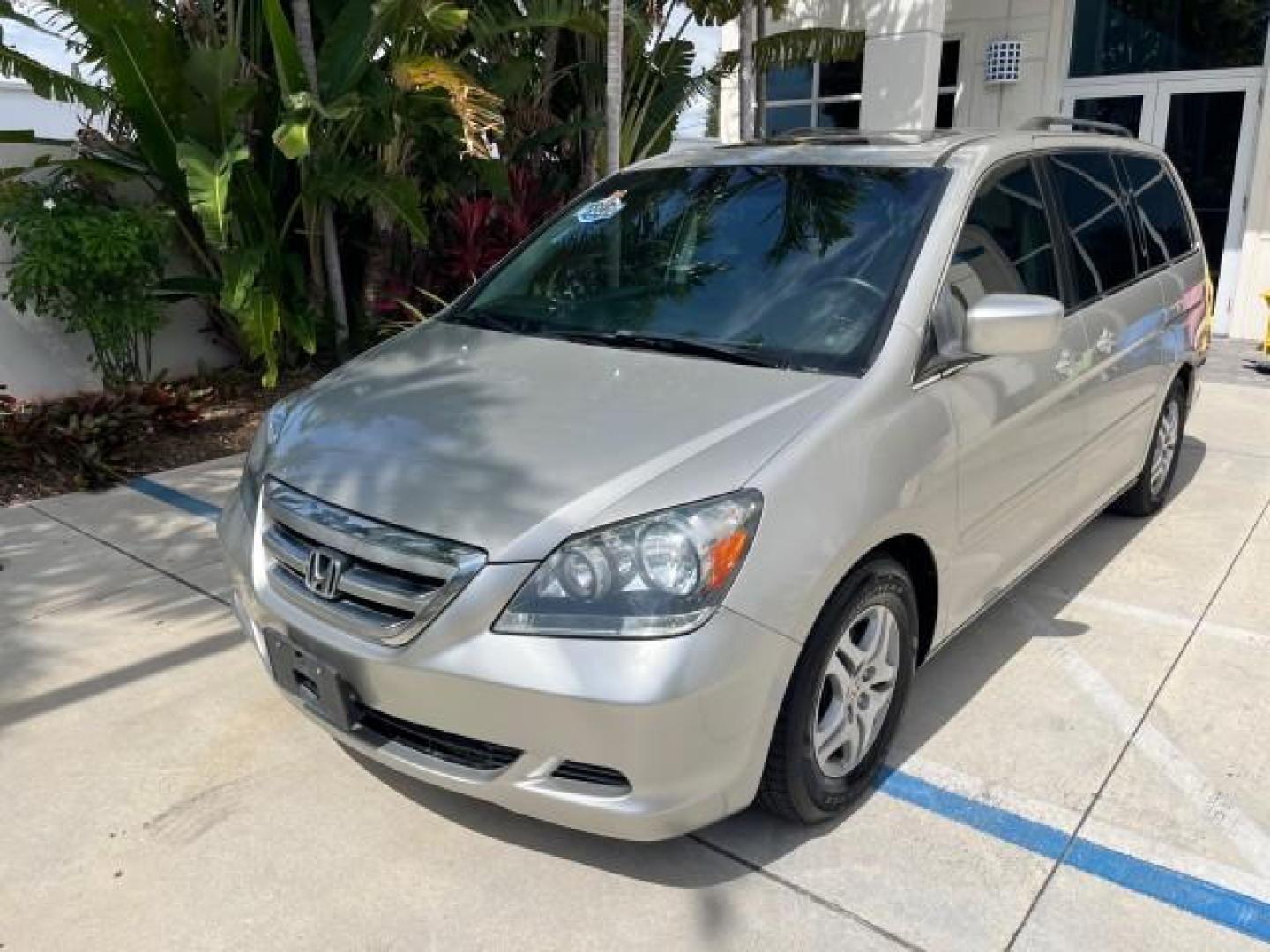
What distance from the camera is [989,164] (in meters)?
3.51

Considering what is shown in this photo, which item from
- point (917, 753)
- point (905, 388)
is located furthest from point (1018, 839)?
point (905, 388)

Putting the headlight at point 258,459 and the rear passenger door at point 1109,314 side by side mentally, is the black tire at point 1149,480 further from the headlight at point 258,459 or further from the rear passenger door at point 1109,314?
the headlight at point 258,459

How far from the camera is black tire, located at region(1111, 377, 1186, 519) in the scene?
5.02m

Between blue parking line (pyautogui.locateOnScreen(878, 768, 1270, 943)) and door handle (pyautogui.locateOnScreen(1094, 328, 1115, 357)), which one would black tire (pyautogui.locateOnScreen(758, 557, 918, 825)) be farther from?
door handle (pyautogui.locateOnScreen(1094, 328, 1115, 357))

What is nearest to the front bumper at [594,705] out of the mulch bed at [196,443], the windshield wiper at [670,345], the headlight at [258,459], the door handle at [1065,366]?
the headlight at [258,459]

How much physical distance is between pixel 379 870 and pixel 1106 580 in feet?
10.9

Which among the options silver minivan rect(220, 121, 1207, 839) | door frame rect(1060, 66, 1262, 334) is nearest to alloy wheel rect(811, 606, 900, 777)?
silver minivan rect(220, 121, 1207, 839)

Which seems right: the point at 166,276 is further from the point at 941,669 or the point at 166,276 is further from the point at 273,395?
the point at 941,669

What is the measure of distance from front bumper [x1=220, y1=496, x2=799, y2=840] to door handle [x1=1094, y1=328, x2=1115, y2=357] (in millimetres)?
2255

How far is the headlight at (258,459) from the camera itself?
9.87 ft

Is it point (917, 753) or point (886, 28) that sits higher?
point (886, 28)

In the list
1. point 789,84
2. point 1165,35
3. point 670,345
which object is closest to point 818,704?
point 670,345

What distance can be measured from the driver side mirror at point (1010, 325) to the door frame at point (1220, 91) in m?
8.62

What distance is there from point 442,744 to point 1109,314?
307 cm
